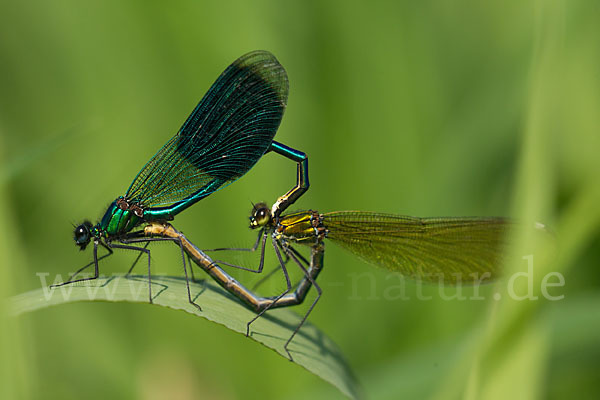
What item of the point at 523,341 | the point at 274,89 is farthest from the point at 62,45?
the point at 523,341

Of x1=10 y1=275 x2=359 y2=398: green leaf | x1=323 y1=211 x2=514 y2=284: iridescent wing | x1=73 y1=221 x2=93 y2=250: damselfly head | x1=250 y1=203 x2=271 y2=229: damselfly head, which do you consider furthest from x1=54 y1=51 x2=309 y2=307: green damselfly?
x1=323 y1=211 x2=514 y2=284: iridescent wing

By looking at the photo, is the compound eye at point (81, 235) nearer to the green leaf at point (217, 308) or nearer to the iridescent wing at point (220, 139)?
the iridescent wing at point (220, 139)

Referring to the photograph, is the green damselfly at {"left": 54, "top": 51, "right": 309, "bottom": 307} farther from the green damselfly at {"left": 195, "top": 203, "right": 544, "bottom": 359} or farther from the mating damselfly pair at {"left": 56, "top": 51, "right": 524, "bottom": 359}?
the green damselfly at {"left": 195, "top": 203, "right": 544, "bottom": 359}

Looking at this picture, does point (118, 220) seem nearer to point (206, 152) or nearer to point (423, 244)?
point (206, 152)

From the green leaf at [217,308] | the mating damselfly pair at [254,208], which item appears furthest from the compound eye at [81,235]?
the green leaf at [217,308]

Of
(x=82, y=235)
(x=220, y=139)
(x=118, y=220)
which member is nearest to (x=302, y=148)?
(x=220, y=139)

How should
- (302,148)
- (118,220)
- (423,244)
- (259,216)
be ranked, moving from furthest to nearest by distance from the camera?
(302,148)
(423,244)
(259,216)
(118,220)
